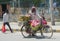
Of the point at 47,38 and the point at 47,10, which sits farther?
the point at 47,10

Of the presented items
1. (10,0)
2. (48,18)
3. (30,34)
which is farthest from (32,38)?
(10,0)

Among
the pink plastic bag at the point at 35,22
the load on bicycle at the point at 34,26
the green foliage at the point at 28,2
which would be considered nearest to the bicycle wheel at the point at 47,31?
the load on bicycle at the point at 34,26

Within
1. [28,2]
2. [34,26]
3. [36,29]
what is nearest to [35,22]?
[34,26]

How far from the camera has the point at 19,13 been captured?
74.2 feet

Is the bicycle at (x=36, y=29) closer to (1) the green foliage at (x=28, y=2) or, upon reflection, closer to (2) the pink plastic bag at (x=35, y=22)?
(2) the pink plastic bag at (x=35, y=22)

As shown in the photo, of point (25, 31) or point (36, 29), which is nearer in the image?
point (36, 29)

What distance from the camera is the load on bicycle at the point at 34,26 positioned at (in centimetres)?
1326

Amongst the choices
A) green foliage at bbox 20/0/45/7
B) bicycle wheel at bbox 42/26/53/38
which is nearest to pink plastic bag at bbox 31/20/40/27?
bicycle wheel at bbox 42/26/53/38

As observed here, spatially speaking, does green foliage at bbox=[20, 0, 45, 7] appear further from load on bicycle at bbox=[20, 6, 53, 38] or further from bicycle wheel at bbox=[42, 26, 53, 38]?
bicycle wheel at bbox=[42, 26, 53, 38]

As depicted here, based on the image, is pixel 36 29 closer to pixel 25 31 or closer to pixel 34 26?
pixel 34 26

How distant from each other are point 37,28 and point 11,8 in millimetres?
10142

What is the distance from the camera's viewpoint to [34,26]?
1337 centimetres

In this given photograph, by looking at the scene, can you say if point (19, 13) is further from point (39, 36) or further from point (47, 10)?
point (39, 36)

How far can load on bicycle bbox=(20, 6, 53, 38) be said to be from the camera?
13.3 m
